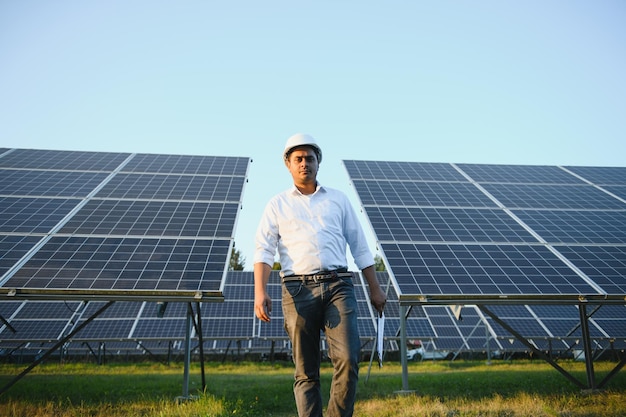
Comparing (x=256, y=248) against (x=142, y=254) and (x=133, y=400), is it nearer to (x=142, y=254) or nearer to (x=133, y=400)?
(x=142, y=254)

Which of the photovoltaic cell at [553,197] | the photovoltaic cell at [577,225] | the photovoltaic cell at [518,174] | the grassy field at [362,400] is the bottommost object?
the grassy field at [362,400]

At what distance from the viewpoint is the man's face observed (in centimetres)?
Answer: 384

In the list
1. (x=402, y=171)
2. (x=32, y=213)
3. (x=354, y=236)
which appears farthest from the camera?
(x=402, y=171)

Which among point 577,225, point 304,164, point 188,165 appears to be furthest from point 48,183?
point 577,225

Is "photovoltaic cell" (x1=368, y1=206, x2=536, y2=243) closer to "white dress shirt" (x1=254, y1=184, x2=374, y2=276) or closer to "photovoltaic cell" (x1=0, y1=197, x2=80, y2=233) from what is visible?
"white dress shirt" (x1=254, y1=184, x2=374, y2=276)

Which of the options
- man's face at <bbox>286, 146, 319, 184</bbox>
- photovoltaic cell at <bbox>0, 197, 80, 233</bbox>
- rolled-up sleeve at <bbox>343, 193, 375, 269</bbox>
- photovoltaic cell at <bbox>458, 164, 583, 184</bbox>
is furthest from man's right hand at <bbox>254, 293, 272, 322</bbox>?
photovoltaic cell at <bbox>458, 164, 583, 184</bbox>

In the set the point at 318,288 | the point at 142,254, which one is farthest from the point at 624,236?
the point at 142,254

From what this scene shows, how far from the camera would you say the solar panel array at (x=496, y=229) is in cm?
728

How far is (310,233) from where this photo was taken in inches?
146

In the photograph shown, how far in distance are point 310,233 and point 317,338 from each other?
2.67 feet

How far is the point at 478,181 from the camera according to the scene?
12.3 metres

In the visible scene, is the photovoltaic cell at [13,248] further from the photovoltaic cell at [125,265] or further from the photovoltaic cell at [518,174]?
the photovoltaic cell at [518,174]

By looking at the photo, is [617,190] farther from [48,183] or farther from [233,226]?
[48,183]

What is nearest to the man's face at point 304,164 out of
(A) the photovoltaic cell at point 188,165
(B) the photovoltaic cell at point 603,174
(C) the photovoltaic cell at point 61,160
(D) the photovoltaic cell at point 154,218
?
(D) the photovoltaic cell at point 154,218
